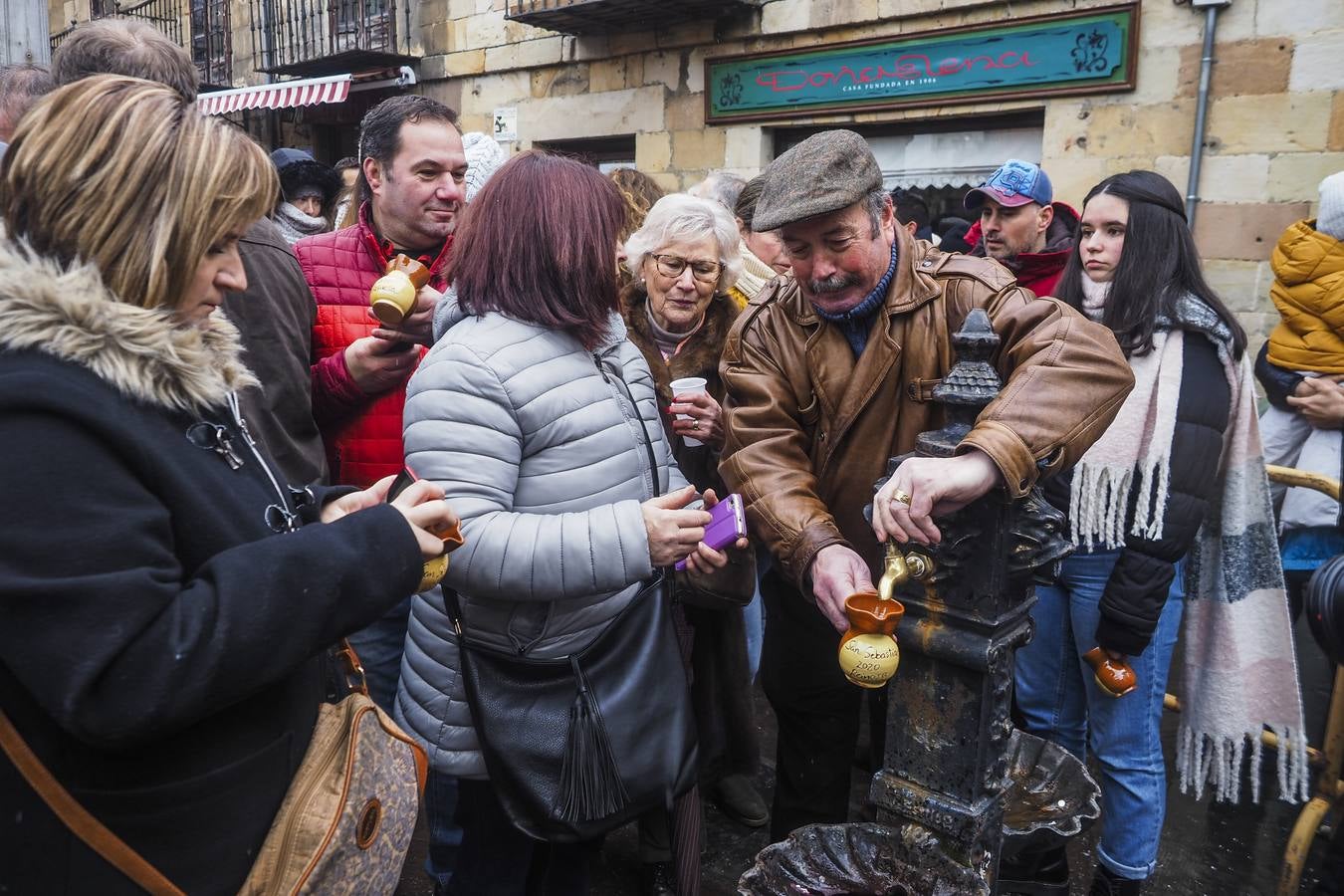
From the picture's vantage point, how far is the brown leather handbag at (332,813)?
1.19 m

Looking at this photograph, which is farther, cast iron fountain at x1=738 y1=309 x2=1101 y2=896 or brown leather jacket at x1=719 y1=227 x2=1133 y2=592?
brown leather jacket at x1=719 y1=227 x2=1133 y2=592

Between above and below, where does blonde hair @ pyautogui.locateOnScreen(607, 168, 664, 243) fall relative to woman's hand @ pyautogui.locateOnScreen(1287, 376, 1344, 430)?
above

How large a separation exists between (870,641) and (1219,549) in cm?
171

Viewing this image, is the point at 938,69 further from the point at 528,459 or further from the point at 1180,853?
the point at 528,459

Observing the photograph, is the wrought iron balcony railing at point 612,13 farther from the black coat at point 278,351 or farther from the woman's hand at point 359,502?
the woman's hand at point 359,502

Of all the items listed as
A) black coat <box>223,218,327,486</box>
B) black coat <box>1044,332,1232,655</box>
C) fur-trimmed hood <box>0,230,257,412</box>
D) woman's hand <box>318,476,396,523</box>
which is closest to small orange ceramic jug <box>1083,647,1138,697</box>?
black coat <box>1044,332,1232,655</box>

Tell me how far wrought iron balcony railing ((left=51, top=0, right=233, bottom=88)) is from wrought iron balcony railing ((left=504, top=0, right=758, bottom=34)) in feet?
21.5

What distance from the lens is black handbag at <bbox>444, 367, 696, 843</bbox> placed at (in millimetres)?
1945

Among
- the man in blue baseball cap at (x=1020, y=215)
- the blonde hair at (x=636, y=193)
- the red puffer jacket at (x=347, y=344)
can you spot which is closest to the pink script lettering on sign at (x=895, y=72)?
the man in blue baseball cap at (x=1020, y=215)

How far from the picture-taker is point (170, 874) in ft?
4.08

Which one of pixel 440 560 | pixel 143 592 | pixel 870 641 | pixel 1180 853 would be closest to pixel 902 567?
pixel 870 641

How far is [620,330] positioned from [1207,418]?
5.17 feet

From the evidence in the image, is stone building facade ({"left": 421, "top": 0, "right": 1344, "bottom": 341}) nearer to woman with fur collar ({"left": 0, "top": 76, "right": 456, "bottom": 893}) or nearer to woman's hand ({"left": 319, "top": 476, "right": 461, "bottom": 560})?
woman's hand ({"left": 319, "top": 476, "right": 461, "bottom": 560})

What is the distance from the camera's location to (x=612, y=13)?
31.6 ft
